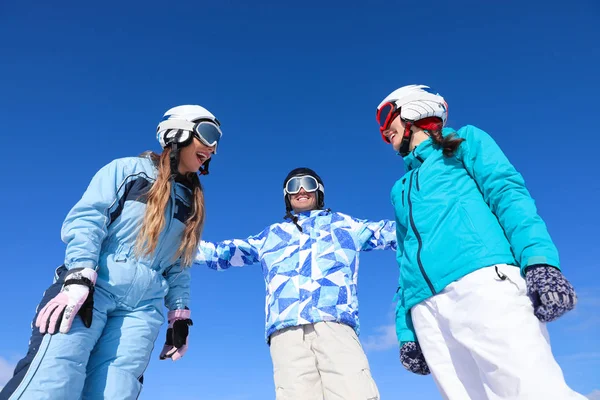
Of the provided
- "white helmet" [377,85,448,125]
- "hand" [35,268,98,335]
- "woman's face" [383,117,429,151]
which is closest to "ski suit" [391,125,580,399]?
"woman's face" [383,117,429,151]

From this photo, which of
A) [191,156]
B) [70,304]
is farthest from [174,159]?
[70,304]

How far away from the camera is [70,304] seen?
293cm

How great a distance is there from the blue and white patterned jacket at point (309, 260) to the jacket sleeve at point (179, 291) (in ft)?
4.26

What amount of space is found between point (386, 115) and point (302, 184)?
269 centimetres

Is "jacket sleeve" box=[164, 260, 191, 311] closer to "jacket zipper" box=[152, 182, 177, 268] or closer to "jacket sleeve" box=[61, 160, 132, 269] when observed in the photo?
"jacket zipper" box=[152, 182, 177, 268]

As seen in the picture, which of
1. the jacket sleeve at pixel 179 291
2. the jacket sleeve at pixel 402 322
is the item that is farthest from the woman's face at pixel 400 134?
the jacket sleeve at pixel 179 291

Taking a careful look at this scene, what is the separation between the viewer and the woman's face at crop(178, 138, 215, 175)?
4273 millimetres

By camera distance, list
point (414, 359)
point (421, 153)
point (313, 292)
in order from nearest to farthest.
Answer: point (414, 359), point (421, 153), point (313, 292)

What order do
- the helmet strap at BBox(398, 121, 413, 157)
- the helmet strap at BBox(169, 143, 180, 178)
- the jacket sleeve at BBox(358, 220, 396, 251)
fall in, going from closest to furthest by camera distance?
the helmet strap at BBox(398, 121, 413, 157), the helmet strap at BBox(169, 143, 180, 178), the jacket sleeve at BBox(358, 220, 396, 251)

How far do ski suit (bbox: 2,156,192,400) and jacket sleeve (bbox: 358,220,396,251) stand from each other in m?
2.75

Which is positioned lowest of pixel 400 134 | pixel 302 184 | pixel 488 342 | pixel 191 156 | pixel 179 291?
pixel 488 342

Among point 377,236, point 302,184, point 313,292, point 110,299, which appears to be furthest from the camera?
point 302,184

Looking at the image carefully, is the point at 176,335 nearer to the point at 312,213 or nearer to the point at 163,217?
the point at 163,217

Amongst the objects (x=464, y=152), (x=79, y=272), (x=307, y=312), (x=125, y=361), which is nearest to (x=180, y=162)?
(x=79, y=272)
